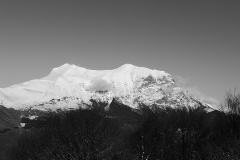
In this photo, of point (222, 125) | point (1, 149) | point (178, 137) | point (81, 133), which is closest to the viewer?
point (81, 133)

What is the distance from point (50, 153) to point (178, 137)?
110ft

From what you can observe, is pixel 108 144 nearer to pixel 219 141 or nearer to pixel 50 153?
pixel 50 153

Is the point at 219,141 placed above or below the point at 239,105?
below

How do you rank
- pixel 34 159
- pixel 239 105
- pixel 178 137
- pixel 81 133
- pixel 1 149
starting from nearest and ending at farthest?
pixel 81 133 < pixel 34 159 < pixel 239 105 < pixel 178 137 < pixel 1 149

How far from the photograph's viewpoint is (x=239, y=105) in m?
55.2

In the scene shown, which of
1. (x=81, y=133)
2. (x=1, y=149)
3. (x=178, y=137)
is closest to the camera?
(x=81, y=133)

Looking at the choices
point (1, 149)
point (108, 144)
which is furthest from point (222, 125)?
point (1, 149)

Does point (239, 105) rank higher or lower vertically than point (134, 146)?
higher

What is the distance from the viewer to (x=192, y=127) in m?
61.1

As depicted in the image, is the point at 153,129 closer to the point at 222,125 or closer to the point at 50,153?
the point at 222,125

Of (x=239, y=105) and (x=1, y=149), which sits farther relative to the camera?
(x=1, y=149)

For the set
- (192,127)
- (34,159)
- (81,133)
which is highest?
(192,127)

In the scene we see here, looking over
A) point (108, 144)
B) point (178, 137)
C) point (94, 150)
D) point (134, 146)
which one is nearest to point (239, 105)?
point (178, 137)

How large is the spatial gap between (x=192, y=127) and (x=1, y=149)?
425ft
